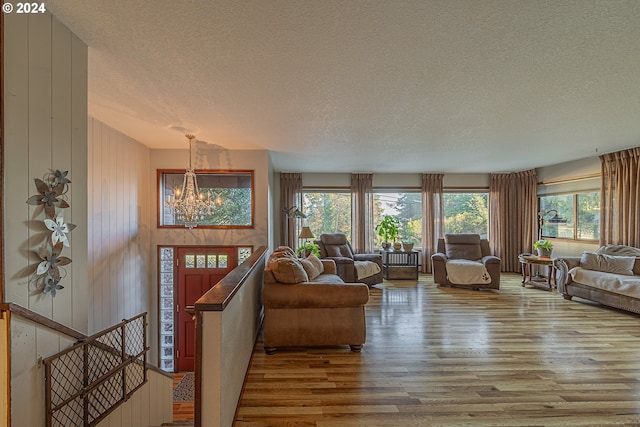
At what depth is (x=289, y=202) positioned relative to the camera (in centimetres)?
713

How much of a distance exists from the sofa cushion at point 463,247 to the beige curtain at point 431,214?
1.06 metres

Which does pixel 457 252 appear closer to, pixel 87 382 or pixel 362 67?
pixel 362 67

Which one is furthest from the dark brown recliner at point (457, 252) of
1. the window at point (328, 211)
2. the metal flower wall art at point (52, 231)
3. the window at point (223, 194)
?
the metal flower wall art at point (52, 231)

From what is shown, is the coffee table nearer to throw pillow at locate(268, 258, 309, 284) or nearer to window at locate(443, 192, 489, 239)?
window at locate(443, 192, 489, 239)

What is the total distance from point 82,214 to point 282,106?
73.1 inches

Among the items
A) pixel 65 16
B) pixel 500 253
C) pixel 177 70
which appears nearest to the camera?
pixel 65 16

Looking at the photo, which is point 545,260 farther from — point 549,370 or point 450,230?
point 549,370

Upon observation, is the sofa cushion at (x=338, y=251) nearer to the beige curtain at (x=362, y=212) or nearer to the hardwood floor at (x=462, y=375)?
the beige curtain at (x=362, y=212)

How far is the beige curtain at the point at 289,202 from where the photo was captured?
7.04 meters

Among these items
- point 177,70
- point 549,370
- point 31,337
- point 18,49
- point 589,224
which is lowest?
point 549,370

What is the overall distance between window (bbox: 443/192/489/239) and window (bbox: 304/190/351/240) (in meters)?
2.57

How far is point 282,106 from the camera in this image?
291 cm

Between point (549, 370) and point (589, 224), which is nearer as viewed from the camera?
point (549, 370)

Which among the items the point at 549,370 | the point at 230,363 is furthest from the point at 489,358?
the point at 230,363
